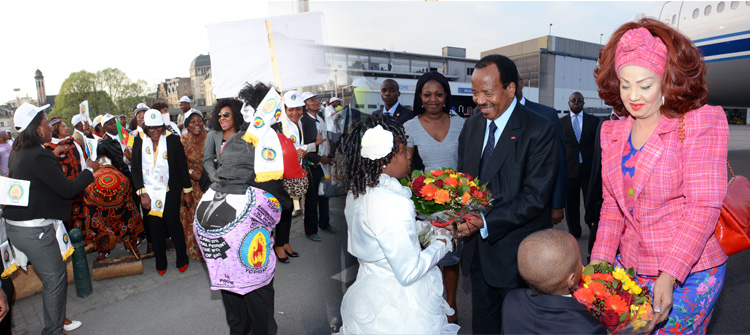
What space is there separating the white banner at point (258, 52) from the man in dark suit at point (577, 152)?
4.39m

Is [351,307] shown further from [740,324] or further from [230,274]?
[740,324]

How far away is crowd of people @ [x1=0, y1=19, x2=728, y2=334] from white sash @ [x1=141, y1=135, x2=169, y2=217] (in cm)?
102

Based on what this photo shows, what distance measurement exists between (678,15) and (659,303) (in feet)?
51.0

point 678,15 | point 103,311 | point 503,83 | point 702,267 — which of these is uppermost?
point 678,15

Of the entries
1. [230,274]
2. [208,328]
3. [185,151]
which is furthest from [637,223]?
[185,151]

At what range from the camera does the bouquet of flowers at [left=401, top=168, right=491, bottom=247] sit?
2451mm

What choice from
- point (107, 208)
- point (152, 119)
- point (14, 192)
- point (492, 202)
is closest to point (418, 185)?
point (492, 202)

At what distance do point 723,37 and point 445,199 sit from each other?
14.3 metres

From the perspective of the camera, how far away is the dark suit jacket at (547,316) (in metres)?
1.70

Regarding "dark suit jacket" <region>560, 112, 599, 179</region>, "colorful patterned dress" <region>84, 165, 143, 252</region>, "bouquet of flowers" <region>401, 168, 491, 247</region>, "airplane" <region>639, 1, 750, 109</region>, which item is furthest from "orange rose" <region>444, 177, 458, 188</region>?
"airplane" <region>639, 1, 750, 109</region>

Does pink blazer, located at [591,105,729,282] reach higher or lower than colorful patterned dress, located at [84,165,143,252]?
higher

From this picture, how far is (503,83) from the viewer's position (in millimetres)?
2812

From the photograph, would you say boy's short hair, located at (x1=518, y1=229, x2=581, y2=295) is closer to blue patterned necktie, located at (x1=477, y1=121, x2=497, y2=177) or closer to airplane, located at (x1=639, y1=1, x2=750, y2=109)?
blue patterned necktie, located at (x1=477, y1=121, x2=497, y2=177)

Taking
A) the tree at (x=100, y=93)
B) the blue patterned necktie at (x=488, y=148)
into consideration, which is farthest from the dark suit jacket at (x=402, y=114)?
the tree at (x=100, y=93)
